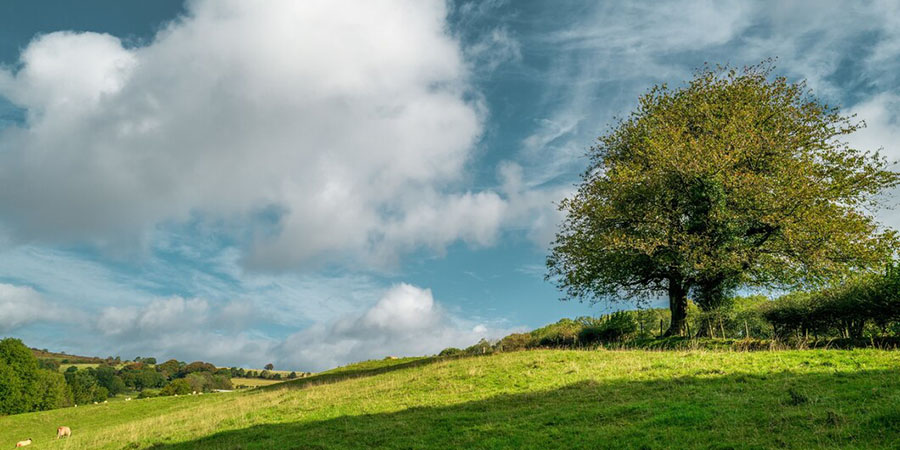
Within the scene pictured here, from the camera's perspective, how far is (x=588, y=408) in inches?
667

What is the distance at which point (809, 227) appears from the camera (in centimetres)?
3078

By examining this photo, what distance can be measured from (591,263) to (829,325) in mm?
14681

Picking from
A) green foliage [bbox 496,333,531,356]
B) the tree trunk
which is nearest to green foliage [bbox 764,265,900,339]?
the tree trunk

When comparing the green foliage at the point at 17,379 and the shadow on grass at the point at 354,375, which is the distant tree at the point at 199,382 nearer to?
the green foliage at the point at 17,379

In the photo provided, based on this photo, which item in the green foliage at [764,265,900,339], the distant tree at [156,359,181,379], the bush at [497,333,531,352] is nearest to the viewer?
the green foliage at [764,265,900,339]

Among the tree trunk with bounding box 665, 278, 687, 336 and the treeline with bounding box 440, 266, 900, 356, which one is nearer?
the treeline with bounding box 440, 266, 900, 356

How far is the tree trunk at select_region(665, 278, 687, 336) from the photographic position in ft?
120

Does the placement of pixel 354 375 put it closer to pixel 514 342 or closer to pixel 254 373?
pixel 514 342

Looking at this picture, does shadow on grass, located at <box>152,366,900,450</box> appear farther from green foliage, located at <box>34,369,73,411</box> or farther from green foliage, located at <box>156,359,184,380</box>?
green foliage, located at <box>156,359,184,380</box>

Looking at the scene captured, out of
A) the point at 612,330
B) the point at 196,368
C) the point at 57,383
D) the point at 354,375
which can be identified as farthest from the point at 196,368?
the point at 612,330

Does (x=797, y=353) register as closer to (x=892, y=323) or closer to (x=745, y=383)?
(x=745, y=383)

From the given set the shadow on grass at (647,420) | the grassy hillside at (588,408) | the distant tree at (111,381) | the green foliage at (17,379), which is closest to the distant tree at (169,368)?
the distant tree at (111,381)

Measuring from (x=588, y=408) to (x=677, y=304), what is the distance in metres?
24.2

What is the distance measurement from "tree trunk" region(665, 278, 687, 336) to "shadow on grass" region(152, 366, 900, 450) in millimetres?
17643
